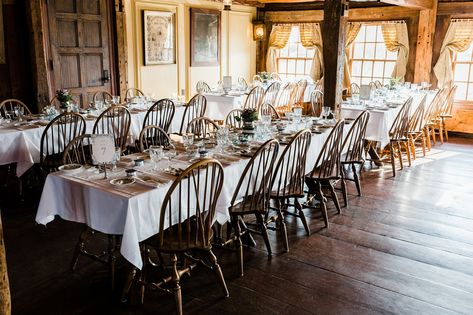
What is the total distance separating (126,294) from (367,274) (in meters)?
1.72

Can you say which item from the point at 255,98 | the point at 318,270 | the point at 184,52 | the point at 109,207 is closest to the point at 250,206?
the point at 318,270

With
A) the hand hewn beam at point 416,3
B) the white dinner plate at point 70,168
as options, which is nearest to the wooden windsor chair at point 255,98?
the hand hewn beam at point 416,3

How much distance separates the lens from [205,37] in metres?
9.25

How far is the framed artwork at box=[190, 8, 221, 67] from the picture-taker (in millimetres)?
8961

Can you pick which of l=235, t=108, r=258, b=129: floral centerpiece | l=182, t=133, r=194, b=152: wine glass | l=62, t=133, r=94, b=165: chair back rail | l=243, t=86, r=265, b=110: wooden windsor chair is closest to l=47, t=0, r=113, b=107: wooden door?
l=62, t=133, r=94, b=165: chair back rail

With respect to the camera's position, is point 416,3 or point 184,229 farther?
point 416,3

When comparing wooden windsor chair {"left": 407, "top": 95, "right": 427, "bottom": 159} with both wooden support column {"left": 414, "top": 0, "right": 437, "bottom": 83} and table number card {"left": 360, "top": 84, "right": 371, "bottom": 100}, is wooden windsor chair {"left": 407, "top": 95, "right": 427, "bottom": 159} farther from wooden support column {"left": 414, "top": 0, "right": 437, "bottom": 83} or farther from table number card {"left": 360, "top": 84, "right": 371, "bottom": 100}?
wooden support column {"left": 414, "top": 0, "right": 437, "bottom": 83}

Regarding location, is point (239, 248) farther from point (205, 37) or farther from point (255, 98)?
point (205, 37)

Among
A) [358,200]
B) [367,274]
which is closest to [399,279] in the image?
[367,274]

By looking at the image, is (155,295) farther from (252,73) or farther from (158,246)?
(252,73)

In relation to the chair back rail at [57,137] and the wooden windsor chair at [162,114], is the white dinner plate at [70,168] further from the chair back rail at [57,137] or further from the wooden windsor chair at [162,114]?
the wooden windsor chair at [162,114]

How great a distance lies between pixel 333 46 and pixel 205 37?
4.46m

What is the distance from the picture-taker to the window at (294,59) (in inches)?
412

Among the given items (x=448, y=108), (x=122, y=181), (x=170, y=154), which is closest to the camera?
(x=122, y=181)
